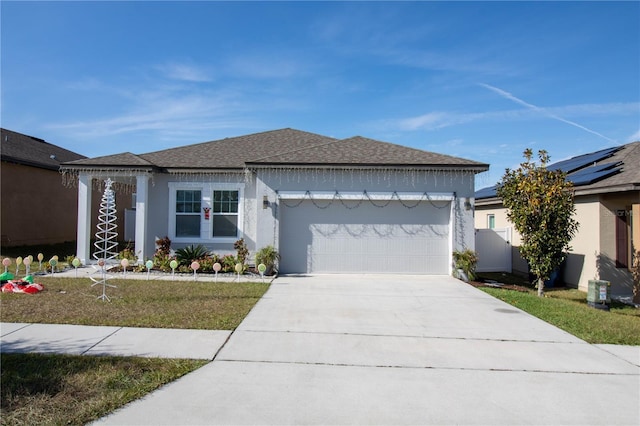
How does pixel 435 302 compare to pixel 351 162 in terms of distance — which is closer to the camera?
pixel 435 302

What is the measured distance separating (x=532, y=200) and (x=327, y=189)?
18.7ft

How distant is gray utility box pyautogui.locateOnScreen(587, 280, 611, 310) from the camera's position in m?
8.94

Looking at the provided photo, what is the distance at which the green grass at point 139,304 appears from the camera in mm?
6684

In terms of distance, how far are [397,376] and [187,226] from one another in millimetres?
10524

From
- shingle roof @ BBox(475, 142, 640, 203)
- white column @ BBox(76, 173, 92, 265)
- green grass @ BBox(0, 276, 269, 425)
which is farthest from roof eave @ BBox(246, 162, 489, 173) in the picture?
white column @ BBox(76, 173, 92, 265)

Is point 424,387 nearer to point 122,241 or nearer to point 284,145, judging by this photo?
point 284,145

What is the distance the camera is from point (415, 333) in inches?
256

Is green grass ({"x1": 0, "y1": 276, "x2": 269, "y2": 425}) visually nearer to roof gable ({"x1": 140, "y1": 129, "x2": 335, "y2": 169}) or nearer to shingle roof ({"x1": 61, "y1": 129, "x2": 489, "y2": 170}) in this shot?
shingle roof ({"x1": 61, "y1": 129, "x2": 489, "y2": 170})

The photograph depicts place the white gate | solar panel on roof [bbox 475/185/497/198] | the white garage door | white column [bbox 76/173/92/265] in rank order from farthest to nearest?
solar panel on roof [bbox 475/185/497/198], the white gate, white column [bbox 76/173/92/265], the white garage door

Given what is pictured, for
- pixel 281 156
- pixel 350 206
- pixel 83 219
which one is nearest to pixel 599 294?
pixel 350 206

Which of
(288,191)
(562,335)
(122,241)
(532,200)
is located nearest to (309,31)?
(288,191)

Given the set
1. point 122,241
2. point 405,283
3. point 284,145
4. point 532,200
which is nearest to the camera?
point 532,200

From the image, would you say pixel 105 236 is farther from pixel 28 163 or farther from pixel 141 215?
pixel 28 163

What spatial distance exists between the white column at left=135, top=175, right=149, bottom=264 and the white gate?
37.8 feet
